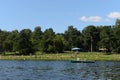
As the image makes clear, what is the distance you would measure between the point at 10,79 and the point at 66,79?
929 centimetres

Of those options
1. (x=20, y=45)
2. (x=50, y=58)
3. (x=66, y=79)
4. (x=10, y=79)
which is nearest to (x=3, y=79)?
(x=10, y=79)

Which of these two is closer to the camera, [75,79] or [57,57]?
[75,79]

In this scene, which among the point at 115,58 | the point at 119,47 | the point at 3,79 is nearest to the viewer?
the point at 3,79

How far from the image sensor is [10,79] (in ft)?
198

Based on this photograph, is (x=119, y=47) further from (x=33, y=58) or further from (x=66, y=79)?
(x=66, y=79)

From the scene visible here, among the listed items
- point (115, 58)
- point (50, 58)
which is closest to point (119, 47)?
point (115, 58)

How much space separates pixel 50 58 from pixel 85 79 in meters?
103

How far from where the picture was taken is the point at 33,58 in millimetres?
165500

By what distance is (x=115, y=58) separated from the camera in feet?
529

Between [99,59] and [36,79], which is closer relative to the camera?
[36,79]

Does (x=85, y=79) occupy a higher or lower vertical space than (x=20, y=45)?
lower

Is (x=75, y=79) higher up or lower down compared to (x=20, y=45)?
lower down

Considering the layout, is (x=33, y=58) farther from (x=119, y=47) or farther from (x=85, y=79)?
(x=85, y=79)

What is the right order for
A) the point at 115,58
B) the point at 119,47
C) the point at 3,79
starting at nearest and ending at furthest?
the point at 3,79, the point at 115,58, the point at 119,47
